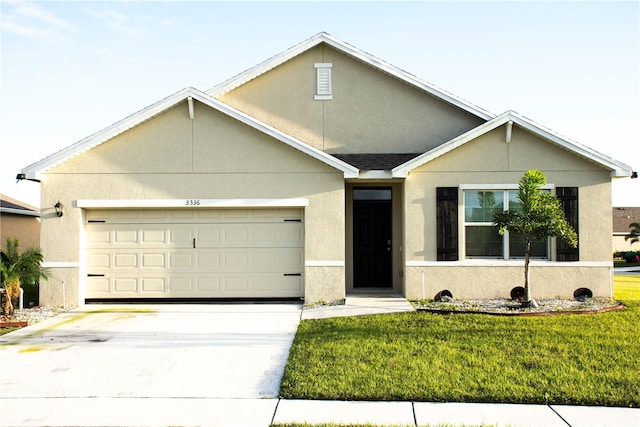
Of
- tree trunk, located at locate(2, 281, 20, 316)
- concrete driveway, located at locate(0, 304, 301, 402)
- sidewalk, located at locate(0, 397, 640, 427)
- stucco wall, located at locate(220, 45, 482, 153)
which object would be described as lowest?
sidewalk, located at locate(0, 397, 640, 427)

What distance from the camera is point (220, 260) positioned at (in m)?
12.6

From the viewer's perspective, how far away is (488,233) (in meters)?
12.7

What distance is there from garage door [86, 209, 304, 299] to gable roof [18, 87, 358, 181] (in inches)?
57.3

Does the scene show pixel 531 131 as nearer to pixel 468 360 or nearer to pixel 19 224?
pixel 468 360

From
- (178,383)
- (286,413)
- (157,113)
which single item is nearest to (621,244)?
(157,113)

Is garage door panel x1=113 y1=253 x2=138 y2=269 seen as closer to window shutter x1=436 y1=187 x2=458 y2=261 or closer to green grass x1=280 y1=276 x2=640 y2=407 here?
green grass x1=280 y1=276 x2=640 y2=407

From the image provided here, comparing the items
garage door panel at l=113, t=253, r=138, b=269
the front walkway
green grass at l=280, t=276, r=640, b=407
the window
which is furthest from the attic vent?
green grass at l=280, t=276, r=640, b=407

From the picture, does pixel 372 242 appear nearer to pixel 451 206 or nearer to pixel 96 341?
pixel 451 206

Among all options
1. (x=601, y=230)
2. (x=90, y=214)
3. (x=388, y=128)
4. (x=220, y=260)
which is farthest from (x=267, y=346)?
(x=601, y=230)

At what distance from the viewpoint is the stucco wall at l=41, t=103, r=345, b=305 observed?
1241 cm

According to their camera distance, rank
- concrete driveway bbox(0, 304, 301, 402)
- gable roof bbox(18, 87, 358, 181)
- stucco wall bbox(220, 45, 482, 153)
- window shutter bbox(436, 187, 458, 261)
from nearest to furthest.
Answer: concrete driveway bbox(0, 304, 301, 402) → gable roof bbox(18, 87, 358, 181) → window shutter bbox(436, 187, 458, 261) → stucco wall bbox(220, 45, 482, 153)

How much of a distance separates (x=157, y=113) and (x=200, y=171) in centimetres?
158

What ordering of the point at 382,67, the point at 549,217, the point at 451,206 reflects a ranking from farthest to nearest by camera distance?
the point at 382,67, the point at 451,206, the point at 549,217

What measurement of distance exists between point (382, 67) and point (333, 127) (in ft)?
6.37
